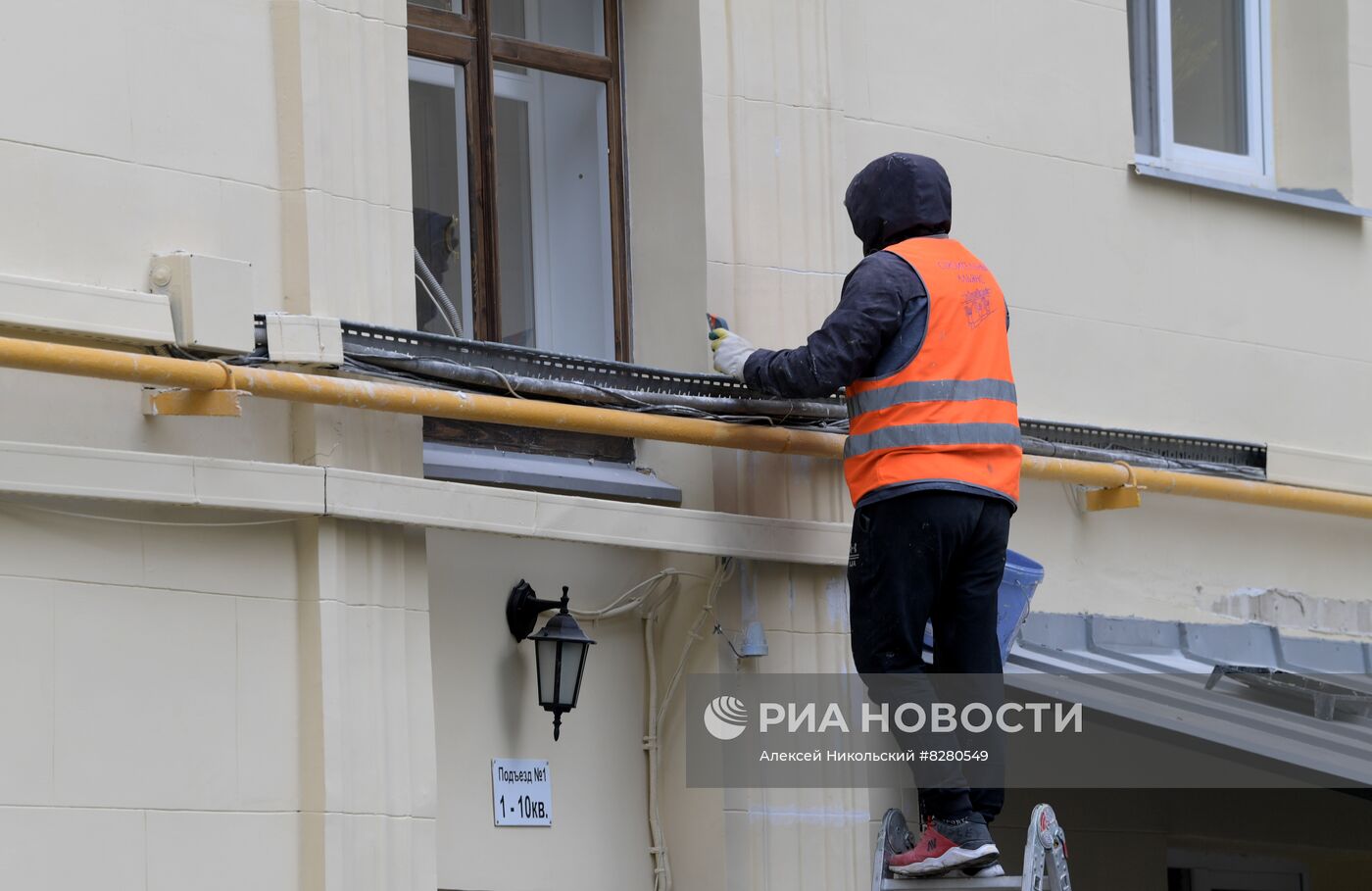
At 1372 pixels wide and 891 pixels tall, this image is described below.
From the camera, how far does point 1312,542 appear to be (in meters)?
7.89

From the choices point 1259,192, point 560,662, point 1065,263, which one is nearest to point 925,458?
point 560,662

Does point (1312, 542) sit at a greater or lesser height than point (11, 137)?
lesser

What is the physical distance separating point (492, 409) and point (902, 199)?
130 cm

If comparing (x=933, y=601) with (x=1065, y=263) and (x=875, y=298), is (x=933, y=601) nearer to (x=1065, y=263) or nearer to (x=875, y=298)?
(x=875, y=298)

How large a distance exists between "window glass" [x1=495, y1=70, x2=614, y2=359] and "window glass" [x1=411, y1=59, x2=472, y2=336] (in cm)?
15

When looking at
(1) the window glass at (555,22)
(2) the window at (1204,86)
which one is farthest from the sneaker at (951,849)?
(2) the window at (1204,86)

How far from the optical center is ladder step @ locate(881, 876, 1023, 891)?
18.0 ft

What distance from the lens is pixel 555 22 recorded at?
23.0ft

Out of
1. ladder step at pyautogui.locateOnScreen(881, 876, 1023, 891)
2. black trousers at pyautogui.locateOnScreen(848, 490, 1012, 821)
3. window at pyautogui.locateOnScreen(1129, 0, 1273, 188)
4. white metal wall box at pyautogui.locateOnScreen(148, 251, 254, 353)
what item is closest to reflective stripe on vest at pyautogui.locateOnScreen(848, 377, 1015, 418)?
black trousers at pyautogui.locateOnScreen(848, 490, 1012, 821)

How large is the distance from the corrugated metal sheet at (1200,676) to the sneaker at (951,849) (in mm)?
639

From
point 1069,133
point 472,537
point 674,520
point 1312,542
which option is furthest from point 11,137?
point 1312,542

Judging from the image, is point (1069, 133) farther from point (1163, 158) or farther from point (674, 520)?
point (674, 520)

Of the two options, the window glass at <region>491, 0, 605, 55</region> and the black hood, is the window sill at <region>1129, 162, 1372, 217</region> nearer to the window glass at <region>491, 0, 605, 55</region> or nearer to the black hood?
the black hood

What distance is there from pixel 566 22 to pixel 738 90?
67 cm
